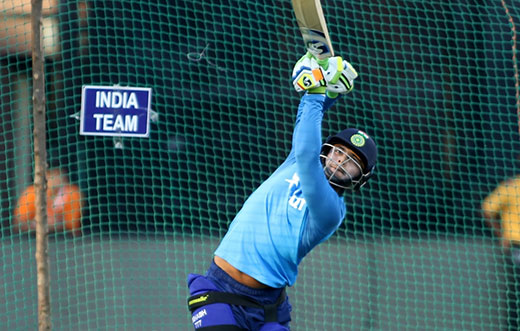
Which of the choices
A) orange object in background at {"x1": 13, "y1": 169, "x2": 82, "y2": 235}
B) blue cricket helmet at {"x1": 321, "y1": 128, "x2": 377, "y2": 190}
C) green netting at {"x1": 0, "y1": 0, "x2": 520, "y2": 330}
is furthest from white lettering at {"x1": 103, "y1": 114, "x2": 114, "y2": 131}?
blue cricket helmet at {"x1": 321, "y1": 128, "x2": 377, "y2": 190}

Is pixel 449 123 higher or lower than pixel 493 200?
higher

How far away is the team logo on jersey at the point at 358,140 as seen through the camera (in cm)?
441

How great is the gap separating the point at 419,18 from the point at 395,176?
115cm

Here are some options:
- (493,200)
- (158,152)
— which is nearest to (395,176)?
(493,200)

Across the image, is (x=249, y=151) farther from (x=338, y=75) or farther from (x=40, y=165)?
(x=338, y=75)

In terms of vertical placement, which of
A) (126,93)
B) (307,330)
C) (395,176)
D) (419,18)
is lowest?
(307,330)

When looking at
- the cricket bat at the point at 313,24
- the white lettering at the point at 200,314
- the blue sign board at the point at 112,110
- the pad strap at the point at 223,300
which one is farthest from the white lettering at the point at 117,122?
the cricket bat at the point at 313,24

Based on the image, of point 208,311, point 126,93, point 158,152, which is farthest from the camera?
point 158,152

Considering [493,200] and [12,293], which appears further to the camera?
[493,200]

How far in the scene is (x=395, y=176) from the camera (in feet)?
23.7

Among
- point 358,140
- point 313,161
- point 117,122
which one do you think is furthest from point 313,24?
point 117,122

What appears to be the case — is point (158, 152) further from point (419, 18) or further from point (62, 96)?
point (419, 18)

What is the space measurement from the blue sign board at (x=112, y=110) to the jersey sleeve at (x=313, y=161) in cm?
258

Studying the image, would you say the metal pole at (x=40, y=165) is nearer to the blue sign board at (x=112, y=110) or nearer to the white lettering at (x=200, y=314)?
the blue sign board at (x=112, y=110)
